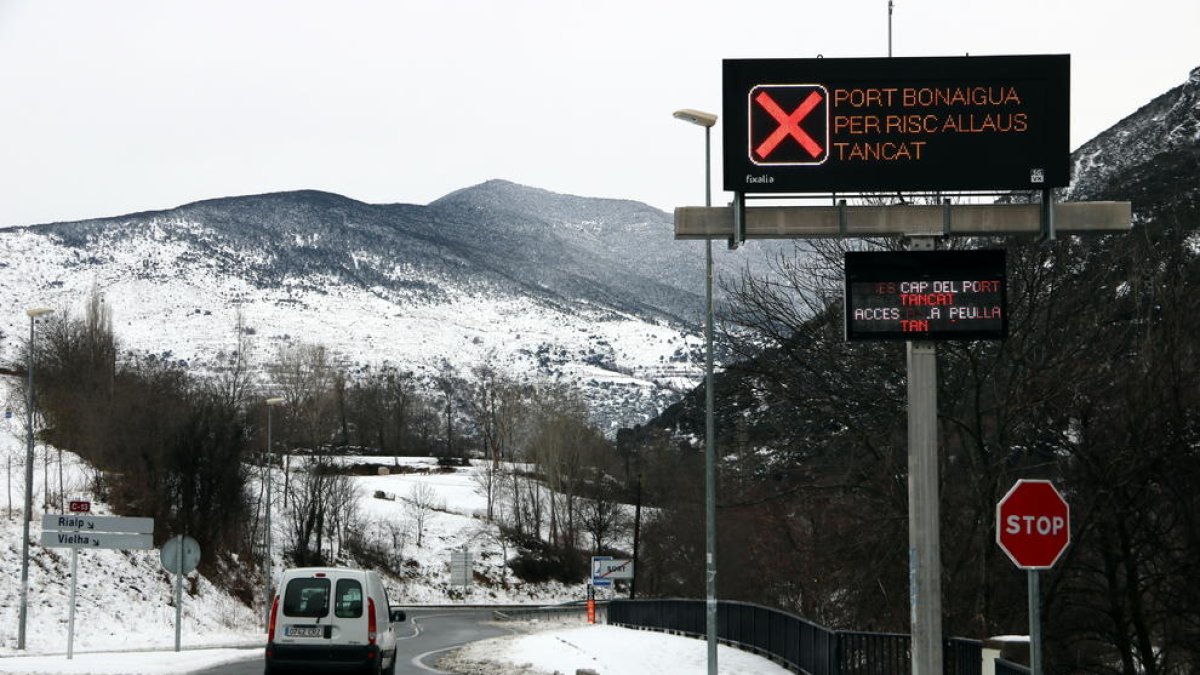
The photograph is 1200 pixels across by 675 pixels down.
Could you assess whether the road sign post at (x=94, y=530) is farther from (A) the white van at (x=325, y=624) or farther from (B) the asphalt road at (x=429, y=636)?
→ (A) the white van at (x=325, y=624)

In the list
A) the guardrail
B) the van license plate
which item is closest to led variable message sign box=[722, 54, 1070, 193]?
the van license plate

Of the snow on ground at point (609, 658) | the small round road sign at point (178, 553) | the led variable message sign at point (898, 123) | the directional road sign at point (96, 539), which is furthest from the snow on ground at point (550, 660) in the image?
the led variable message sign at point (898, 123)

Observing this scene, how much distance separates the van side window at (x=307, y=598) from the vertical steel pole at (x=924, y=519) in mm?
9929

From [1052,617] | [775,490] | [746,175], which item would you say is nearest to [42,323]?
[775,490]

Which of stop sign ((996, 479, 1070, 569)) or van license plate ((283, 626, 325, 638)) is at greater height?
stop sign ((996, 479, 1070, 569))

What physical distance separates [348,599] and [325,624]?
567 mm

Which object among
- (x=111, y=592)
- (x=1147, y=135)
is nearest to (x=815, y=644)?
(x=111, y=592)

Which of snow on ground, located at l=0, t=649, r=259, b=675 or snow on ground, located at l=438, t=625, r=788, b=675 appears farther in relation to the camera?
snow on ground, located at l=438, t=625, r=788, b=675

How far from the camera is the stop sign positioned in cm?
1554

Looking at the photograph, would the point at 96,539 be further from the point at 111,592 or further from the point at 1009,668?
the point at 111,592

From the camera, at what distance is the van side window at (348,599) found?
956 inches

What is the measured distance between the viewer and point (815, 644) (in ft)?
84.2

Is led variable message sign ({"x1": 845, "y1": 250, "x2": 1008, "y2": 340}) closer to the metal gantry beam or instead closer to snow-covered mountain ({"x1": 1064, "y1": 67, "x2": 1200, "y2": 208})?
the metal gantry beam

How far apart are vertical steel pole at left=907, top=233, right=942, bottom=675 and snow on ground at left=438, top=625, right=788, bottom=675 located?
9230 millimetres
